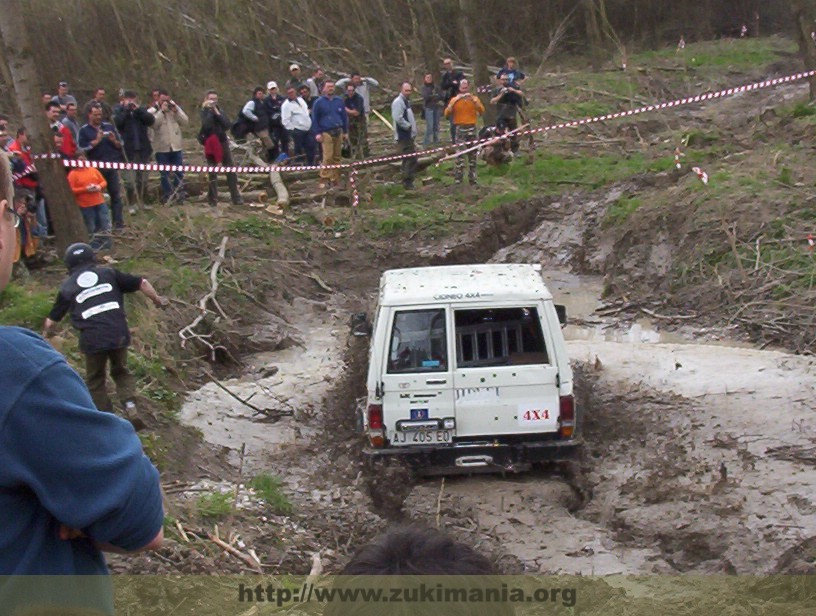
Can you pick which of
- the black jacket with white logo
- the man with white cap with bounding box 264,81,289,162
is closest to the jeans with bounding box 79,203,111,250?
the black jacket with white logo

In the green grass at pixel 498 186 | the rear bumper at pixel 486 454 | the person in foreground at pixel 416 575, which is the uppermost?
the person in foreground at pixel 416 575

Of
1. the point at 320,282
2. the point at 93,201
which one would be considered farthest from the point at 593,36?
the point at 93,201

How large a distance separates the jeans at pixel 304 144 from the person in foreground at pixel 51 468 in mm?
17850

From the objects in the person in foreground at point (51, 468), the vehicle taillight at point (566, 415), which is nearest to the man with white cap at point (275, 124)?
the vehicle taillight at point (566, 415)

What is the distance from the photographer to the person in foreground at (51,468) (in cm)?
214

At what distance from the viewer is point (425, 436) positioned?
29.6 ft

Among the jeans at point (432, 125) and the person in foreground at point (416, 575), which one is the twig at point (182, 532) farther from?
the jeans at point (432, 125)

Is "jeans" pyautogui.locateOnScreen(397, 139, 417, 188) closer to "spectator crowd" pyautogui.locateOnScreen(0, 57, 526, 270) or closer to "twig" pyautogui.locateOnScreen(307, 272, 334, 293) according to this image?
"spectator crowd" pyautogui.locateOnScreen(0, 57, 526, 270)

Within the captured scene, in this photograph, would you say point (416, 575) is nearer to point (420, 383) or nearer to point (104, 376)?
point (420, 383)

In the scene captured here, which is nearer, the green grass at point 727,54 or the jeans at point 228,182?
the jeans at point 228,182

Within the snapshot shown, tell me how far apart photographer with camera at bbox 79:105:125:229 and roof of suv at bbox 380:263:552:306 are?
6.96m

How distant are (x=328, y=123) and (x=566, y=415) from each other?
37.8ft

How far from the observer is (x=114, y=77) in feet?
94.9

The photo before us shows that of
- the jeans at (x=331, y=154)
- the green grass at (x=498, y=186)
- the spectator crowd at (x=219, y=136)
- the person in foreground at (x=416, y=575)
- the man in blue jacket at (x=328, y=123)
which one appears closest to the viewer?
the person in foreground at (x=416, y=575)
